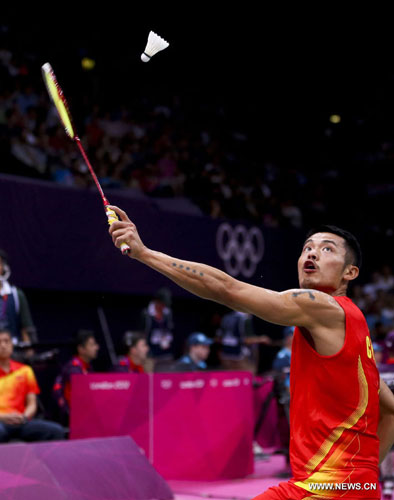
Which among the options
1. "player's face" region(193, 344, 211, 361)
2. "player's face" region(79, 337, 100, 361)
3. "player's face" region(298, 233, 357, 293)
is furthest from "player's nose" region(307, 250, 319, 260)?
"player's face" region(193, 344, 211, 361)

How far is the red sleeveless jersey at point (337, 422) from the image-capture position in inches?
126

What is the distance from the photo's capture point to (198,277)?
10.6 ft

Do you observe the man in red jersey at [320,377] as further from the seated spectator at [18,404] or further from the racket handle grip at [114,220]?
the seated spectator at [18,404]

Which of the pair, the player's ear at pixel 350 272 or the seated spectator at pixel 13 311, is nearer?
the player's ear at pixel 350 272

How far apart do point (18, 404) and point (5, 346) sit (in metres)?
0.57

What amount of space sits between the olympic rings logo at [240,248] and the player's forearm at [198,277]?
10487 mm

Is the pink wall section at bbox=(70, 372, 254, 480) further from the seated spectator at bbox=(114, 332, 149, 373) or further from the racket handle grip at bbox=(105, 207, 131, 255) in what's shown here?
the racket handle grip at bbox=(105, 207, 131, 255)

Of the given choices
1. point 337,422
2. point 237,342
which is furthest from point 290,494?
point 237,342

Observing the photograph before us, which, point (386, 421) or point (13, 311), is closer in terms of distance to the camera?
point (386, 421)

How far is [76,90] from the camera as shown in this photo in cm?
1290

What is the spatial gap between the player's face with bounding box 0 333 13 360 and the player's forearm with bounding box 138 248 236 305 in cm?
495

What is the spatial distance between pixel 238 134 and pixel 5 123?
17.7 ft

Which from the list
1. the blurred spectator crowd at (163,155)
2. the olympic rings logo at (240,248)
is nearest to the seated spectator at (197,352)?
the blurred spectator crowd at (163,155)

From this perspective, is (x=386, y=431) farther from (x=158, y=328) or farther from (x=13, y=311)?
(x=158, y=328)
